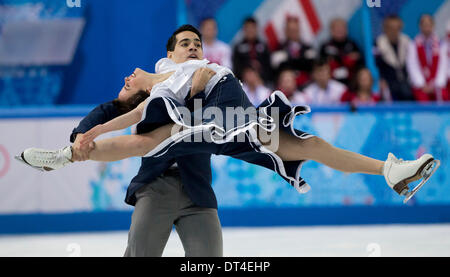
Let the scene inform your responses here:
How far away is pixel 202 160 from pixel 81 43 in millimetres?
6677

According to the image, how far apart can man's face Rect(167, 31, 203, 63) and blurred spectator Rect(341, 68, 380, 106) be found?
466cm

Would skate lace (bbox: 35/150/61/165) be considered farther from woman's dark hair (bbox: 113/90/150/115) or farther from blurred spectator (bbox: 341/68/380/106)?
blurred spectator (bbox: 341/68/380/106)

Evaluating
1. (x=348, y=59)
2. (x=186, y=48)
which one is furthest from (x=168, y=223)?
(x=348, y=59)

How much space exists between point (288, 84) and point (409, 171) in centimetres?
475

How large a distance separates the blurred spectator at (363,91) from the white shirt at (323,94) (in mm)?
92

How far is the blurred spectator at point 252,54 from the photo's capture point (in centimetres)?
875

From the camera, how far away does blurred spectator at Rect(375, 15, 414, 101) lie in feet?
28.8

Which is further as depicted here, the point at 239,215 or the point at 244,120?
the point at 239,215

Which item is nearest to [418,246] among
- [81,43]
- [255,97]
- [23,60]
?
[255,97]

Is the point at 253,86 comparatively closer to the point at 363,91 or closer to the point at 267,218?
the point at 363,91

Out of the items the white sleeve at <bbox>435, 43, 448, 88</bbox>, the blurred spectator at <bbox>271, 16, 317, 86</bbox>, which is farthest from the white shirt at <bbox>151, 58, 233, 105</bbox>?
the white sleeve at <bbox>435, 43, 448, 88</bbox>

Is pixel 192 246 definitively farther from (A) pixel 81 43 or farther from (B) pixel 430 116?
(A) pixel 81 43

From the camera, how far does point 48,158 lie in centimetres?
337

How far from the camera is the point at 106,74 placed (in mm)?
9094
